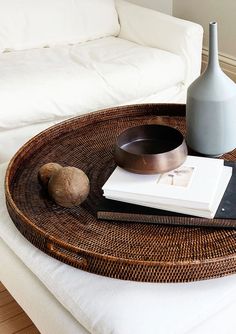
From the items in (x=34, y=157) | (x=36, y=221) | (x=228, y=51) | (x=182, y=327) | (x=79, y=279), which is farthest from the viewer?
(x=228, y=51)

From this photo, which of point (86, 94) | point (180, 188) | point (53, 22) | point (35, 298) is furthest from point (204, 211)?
point (53, 22)

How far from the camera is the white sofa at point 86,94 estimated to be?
90 cm

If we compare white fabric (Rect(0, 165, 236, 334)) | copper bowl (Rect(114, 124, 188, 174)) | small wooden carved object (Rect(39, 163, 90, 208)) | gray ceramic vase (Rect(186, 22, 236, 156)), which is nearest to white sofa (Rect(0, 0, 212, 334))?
white fabric (Rect(0, 165, 236, 334))

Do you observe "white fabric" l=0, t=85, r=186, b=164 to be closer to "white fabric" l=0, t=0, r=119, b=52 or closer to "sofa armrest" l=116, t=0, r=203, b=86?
"white fabric" l=0, t=0, r=119, b=52

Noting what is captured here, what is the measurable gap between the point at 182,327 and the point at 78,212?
389 millimetres

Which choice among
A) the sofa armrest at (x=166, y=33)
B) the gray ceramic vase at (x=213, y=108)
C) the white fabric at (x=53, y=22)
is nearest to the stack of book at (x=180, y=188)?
the gray ceramic vase at (x=213, y=108)

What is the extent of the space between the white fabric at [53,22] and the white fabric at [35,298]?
4.40 feet

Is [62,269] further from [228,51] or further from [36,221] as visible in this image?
[228,51]

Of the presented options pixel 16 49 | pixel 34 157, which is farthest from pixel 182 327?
pixel 16 49

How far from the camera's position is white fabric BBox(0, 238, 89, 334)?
99 cm

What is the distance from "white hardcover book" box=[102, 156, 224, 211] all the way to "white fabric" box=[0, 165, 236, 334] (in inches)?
7.0

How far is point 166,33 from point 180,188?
56.2 inches

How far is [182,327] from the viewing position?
2.84 feet

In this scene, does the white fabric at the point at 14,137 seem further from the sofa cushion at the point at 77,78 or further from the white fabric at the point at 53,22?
the white fabric at the point at 53,22
